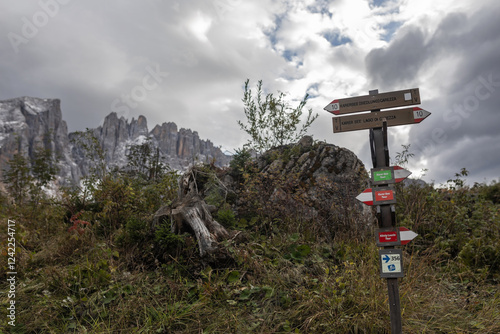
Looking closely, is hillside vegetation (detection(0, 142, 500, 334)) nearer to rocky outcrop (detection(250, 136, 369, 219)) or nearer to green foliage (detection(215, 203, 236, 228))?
green foliage (detection(215, 203, 236, 228))

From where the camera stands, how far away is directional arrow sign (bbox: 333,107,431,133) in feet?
12.2

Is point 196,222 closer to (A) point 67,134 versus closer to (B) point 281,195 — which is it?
(B) point 281,195

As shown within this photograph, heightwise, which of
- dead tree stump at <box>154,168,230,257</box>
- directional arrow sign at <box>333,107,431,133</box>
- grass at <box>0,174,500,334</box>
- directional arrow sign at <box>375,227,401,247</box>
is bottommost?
grass at <box>0,174,500,334</box>

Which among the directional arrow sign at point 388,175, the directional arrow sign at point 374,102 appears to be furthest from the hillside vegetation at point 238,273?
the directional arrow sign at point 374,102

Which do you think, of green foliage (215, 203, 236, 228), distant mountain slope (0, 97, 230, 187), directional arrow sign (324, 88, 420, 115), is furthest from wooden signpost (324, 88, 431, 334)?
distant mountain slope (0, 97, 230, 187)

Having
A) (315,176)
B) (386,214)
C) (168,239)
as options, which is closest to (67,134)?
(315,176)

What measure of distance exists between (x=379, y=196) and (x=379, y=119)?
1044mm

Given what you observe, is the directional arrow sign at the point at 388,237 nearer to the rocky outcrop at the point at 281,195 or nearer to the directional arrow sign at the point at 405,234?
the directional arrow sign at the point at 405,234

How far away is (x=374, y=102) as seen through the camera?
384cm

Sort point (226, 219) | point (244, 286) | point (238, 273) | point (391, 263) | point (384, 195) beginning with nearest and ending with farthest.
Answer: point (391, 263)
point (384, 195)
point (244, 286)
point (238, 273)
point (226, 219)

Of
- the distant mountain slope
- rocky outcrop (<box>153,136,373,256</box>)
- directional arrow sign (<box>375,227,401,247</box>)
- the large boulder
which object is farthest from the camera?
the distant mountain slope

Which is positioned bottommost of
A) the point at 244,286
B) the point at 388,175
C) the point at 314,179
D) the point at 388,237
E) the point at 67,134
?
the point at 244,286

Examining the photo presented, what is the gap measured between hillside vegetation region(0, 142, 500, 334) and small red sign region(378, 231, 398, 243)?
27.8 inches

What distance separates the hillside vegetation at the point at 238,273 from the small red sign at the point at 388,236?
2.31ft
